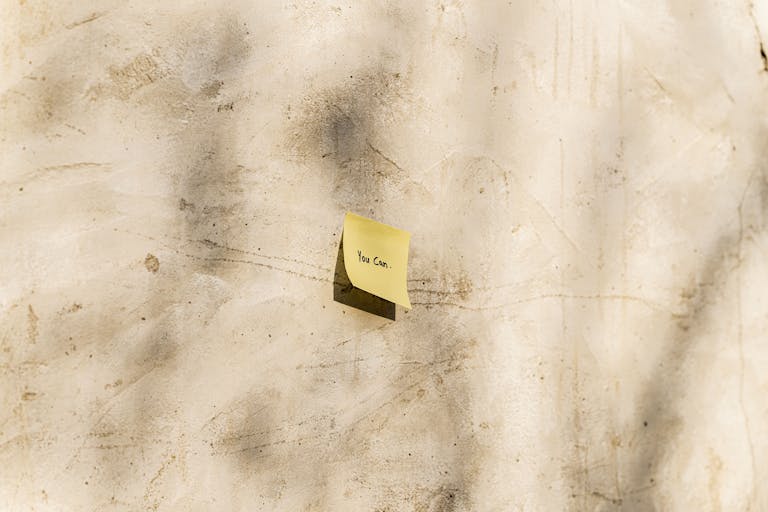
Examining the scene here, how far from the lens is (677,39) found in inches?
87.4

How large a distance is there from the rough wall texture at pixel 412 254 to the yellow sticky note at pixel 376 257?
59 mm

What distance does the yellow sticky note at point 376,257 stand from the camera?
1.96m

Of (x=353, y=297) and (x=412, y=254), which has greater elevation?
(x=412, y=254)

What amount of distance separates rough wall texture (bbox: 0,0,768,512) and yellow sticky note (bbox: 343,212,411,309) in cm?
6

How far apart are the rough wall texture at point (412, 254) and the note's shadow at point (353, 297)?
1.2 inches

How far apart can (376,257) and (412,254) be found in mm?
131

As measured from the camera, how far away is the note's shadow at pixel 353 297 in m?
2.00

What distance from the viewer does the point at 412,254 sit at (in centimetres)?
205

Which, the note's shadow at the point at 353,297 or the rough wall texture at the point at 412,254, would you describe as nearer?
the rough wall texture at the point at 412,254

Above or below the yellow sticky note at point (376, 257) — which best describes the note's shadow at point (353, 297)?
below

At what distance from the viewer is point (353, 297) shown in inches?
79.3

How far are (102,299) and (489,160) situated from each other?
118cm

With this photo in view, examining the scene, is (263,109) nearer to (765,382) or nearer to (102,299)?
(102,299)

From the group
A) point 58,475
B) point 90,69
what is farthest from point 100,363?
point 90,69
